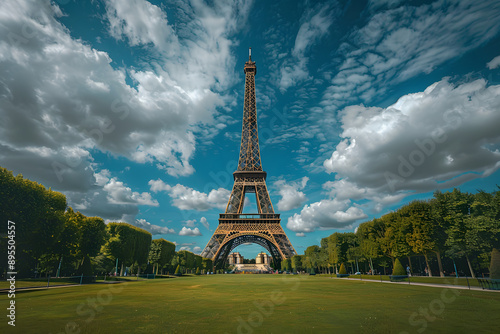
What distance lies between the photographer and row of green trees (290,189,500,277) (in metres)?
28.4

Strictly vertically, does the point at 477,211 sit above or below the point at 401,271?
above

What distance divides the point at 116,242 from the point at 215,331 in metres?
42.1

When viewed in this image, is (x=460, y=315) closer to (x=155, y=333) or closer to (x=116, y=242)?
(x=155, y=333)

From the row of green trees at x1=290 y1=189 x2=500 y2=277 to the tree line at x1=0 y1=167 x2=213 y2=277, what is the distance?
139ft

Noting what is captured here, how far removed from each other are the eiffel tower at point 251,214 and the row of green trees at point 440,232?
19.8 m

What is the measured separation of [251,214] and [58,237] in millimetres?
50099

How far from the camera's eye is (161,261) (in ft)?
185

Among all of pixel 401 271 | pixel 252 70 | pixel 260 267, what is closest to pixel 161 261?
pixel 401 271

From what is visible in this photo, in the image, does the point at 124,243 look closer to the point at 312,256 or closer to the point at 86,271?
the point at 86,271

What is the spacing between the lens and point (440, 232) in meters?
36.7

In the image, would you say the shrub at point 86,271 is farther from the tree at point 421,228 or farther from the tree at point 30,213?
the tree at point 421,228

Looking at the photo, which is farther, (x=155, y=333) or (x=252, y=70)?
(x=252, y=70)

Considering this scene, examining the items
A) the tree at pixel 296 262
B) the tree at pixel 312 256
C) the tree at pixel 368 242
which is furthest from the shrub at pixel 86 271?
the tree at pixel 296 262

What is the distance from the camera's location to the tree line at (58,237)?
26328mm
